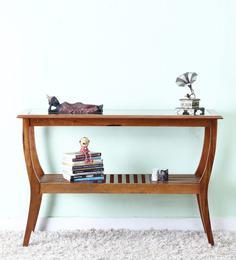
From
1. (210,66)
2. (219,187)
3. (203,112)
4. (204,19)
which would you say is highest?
(204,19)

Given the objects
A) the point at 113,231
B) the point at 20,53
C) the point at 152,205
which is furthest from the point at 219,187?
the point at 20,53

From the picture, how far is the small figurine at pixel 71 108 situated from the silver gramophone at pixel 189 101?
46 centimetres

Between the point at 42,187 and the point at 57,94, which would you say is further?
the point at 57,94

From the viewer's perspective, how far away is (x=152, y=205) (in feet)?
11.3

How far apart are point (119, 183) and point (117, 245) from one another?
367 mm

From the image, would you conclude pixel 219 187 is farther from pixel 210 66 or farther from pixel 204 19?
pixel 204 19

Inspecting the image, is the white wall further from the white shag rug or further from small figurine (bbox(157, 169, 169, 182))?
small figurine (bbox(157, 169, 169, 182))

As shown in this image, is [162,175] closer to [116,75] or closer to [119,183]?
[119,183]

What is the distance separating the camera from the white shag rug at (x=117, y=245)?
297 centimetres

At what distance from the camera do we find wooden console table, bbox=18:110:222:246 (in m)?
2.98

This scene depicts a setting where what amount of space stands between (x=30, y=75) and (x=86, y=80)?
34 cm

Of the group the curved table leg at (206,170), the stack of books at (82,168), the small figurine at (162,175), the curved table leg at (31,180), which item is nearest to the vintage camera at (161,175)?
the small figurine at (162,175)

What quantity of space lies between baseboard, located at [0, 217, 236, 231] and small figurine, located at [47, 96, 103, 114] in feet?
2.49

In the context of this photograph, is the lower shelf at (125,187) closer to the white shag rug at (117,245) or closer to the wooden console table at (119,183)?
the wooden console table at (119,183)
